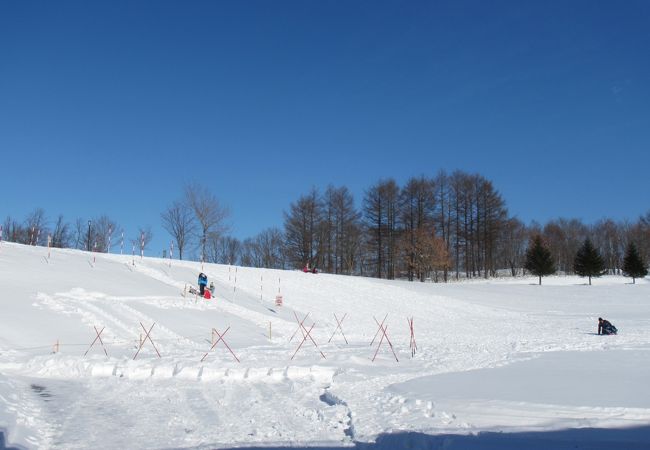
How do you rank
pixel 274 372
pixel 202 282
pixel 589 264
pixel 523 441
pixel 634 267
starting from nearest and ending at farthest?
1. pixel 523 441
2. pixel 274 372
3. pixel 202 282
4. pixel 589 264
5. pixel 634 267

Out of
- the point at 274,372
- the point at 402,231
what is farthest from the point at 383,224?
the point at 274,372

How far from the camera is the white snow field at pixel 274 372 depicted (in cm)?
793

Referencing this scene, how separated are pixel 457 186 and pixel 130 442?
Result: 209 feet

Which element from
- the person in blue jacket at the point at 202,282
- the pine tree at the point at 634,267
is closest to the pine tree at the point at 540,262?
the pine tree at the point at 634,267

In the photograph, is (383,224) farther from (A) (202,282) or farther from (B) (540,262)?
(A) (202,282)

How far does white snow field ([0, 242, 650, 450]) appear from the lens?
26.0 ft

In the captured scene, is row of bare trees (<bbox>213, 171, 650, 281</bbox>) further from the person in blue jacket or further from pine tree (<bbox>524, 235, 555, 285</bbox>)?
the person in blue jacket

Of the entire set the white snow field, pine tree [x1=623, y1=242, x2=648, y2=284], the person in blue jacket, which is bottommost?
the white snow field

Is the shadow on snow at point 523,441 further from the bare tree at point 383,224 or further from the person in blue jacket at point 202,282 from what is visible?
the bare tree at point 383,224

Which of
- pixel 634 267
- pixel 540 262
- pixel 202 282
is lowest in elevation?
pixel 202 282

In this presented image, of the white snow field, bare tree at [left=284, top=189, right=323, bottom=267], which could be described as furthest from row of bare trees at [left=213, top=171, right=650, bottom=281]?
the white snow field

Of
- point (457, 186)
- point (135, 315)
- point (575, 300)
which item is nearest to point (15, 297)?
point (135, 315)

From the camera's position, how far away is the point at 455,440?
726 centimetres

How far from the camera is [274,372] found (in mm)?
14008
